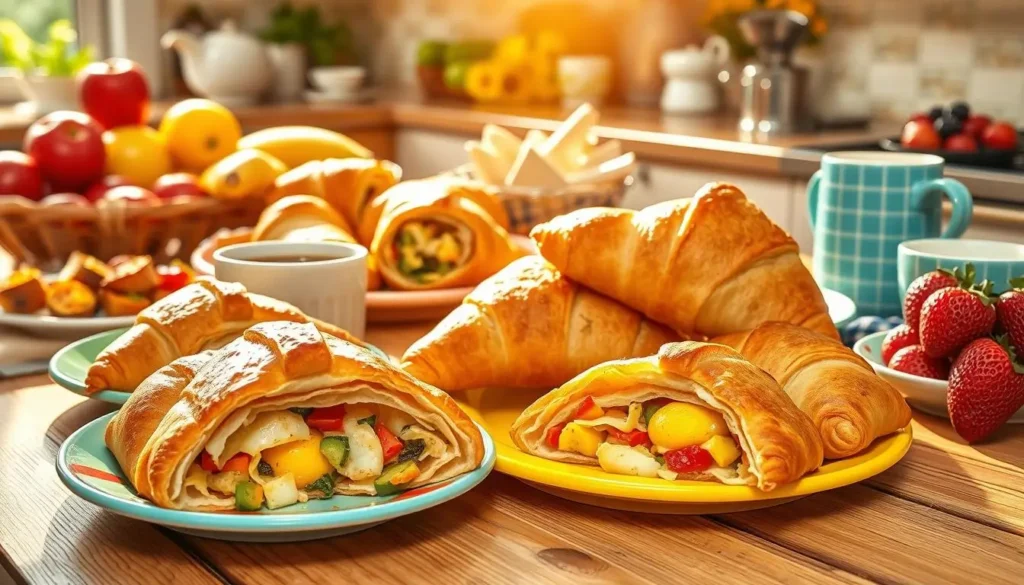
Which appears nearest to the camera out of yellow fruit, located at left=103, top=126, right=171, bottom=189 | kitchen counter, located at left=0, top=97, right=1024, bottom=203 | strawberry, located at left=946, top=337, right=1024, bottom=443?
strawberry, located at left=946, top=337, right=1024, bottom=443

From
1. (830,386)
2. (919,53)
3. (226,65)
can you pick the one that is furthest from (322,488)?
(226,65)

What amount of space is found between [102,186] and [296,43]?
2773 mm

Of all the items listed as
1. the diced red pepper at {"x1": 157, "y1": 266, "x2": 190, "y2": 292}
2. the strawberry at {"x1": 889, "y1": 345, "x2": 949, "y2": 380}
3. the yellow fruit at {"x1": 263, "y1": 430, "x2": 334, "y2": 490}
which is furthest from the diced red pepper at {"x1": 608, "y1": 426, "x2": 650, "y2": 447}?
the diced red pepper at {"x1": 157, "y1": 266, "x2": 190, "y2": 292}

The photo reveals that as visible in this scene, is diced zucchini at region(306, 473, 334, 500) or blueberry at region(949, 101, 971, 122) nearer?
diced zucchini at region(306, 473, 334, 500)

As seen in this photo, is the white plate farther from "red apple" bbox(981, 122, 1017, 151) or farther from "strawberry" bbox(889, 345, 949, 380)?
"red apple" bbox(981, 122, 1017, 151)

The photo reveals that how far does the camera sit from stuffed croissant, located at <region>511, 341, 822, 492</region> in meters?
0.81

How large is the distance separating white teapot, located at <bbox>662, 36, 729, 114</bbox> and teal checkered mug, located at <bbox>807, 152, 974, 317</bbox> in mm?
2267

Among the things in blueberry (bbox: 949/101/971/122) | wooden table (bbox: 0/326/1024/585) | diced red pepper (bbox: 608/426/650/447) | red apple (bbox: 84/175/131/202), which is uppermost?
blueberry (bbox: 949/101/971/122)

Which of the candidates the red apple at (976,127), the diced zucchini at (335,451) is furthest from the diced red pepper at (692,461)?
the red apple at (976,127)

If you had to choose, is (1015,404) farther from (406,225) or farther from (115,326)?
(115,326)

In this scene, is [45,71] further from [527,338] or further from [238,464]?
[238,464]

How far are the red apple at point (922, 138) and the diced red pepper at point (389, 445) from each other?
2.09m

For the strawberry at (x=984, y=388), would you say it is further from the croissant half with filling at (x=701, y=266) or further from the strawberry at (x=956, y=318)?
the croissant half with filling at (x=701, y=266)

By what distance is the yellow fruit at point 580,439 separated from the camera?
2.90 ft
